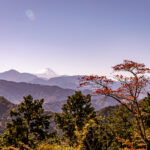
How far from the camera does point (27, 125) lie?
74.9ft

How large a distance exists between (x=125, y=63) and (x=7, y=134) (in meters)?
18.9

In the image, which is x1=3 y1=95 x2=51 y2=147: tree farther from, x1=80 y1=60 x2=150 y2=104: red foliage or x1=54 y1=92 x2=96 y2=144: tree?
x1=80 y1=60 x2=150 y2=104: red foliage

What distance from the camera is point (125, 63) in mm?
12016

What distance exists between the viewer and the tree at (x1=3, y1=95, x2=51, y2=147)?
21.0m

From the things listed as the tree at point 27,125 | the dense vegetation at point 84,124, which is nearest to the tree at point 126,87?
the dense vegetation at point 84,124

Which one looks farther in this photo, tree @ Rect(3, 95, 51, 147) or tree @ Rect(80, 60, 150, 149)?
tree @ Rect(3, 95, 51, 147)

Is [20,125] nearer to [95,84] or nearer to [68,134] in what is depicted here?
[68,134]

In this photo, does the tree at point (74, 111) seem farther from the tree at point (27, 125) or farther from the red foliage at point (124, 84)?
the red foliage at point (124, 84)

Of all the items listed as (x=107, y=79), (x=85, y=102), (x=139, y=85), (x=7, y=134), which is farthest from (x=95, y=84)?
(x=85, y=102)

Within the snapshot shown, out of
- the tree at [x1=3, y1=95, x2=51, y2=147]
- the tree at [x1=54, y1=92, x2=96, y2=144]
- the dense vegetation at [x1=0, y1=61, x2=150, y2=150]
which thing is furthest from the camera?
the tree at [x1=54, y1=92, x2=96, y2=144]

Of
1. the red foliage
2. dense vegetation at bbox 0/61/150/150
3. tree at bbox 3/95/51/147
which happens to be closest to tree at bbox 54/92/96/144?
dense vegetation at bbox 0/61/150/150

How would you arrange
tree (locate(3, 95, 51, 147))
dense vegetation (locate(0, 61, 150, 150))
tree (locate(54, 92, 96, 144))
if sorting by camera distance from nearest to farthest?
dense vegetation (locate(0, 61, 150, 150))
tree (locate(3, 95, 51, 147))
tree (locate(54, 92, 96, 144))

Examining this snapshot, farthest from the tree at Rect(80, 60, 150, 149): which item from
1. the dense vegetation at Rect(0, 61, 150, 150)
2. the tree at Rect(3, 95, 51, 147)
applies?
the tree at Rect(3, 95, 51, 147)

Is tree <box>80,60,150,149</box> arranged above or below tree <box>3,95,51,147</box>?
above
